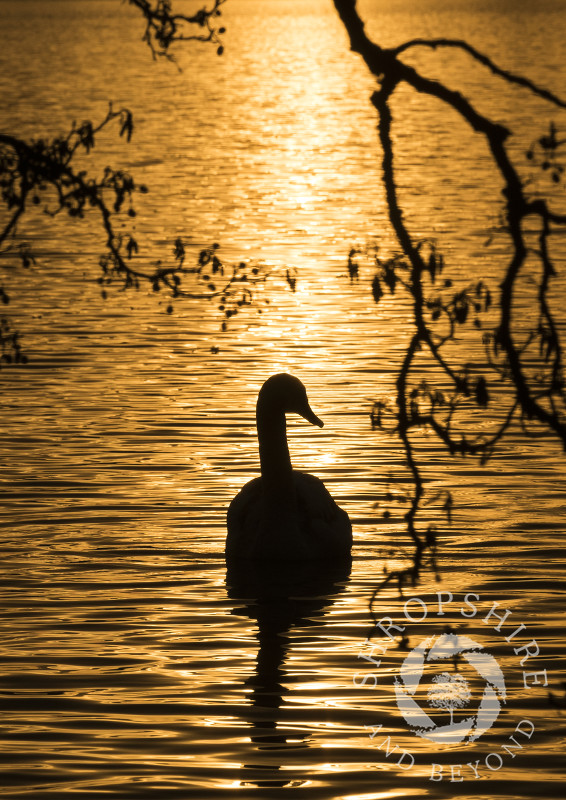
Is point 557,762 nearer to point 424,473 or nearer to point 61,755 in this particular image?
A: point 61,755

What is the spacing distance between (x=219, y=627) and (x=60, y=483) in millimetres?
4108

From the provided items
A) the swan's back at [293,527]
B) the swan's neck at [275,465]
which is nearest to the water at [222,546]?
the swan's back at [293,527]

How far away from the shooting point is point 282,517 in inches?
490

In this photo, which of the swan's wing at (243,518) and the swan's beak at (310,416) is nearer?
the swan's wing at (243,518)

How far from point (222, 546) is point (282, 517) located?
0.76 meters
